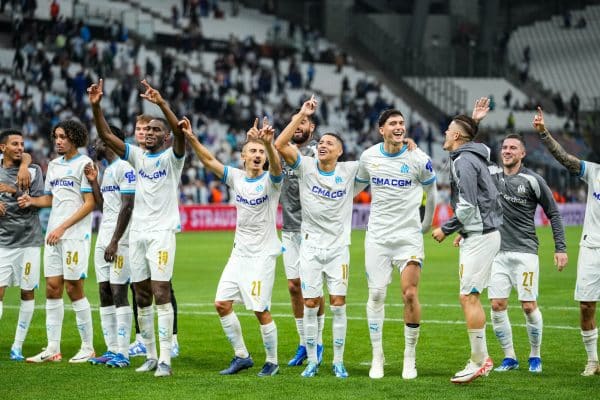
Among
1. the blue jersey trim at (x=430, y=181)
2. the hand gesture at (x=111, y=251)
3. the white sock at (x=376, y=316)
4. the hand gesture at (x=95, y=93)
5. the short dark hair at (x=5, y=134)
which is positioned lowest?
the white sock at (x=376, y=316)

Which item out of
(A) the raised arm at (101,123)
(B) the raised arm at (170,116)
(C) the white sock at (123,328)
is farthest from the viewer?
(C) the white sock at (123,328)

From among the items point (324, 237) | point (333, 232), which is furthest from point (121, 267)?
point (333, 232)

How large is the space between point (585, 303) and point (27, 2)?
38.7m

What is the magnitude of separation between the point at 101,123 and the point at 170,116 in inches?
29.9

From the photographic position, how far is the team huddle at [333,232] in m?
11.4

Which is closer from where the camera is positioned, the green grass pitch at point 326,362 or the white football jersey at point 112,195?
the green grass pitch at point 326,362

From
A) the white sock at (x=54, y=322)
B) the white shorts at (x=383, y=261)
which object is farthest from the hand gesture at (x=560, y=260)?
the white sock at (x=54, y=322)

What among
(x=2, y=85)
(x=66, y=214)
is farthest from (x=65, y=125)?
(x=2, y=85)

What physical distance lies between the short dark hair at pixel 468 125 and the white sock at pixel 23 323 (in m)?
5.55

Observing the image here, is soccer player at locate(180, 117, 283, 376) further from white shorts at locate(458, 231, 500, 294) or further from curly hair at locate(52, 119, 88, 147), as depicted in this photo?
white shorts at locate(458, 231, 500, 294)

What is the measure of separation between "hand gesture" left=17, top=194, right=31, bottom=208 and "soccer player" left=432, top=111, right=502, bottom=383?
16.5 ft

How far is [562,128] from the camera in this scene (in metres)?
57.6

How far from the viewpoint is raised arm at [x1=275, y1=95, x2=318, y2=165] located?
11.5 meters

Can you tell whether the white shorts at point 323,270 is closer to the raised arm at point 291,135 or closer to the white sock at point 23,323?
the raised arm at point 291,135
